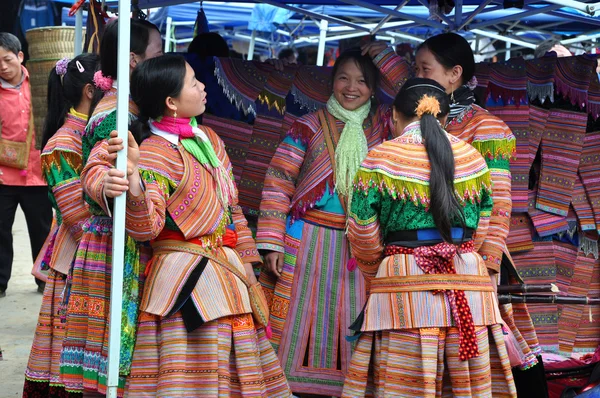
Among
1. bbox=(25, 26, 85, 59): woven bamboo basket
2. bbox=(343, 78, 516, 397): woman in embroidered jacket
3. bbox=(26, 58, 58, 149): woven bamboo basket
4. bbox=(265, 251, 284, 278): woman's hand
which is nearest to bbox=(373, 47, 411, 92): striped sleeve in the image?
bbox=(343, 78, 516, 397): woman in embroidered jacket

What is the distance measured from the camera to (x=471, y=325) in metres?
3.32

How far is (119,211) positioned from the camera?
2941 millimetres

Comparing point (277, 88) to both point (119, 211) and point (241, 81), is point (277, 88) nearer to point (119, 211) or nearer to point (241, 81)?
point (241, 81)

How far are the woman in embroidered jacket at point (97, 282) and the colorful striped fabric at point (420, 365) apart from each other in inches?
35.7

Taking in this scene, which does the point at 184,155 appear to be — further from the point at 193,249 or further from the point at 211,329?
the point at 211,329

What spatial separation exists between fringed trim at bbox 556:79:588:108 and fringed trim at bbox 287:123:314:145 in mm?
1464

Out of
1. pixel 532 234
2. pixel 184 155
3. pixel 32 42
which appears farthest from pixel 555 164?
pixel 32 42

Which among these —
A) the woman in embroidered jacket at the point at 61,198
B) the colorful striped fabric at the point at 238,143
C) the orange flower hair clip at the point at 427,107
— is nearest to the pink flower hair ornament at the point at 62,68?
the woman in embroidered jacket at the point at 61,198

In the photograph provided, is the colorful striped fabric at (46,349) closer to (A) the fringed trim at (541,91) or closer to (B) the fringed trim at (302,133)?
(B) the fringed trim at (302,133)

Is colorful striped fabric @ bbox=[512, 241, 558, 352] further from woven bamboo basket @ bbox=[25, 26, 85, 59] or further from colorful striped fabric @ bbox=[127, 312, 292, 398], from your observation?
woven bamboo basket @ bbox=[25, 26, 85, 59]

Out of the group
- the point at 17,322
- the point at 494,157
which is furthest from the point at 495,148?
the point at 17,322

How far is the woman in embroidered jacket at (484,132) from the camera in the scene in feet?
13.0

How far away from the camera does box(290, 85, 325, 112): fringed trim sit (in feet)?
15.6

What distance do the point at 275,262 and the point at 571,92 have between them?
1901 millimetres
